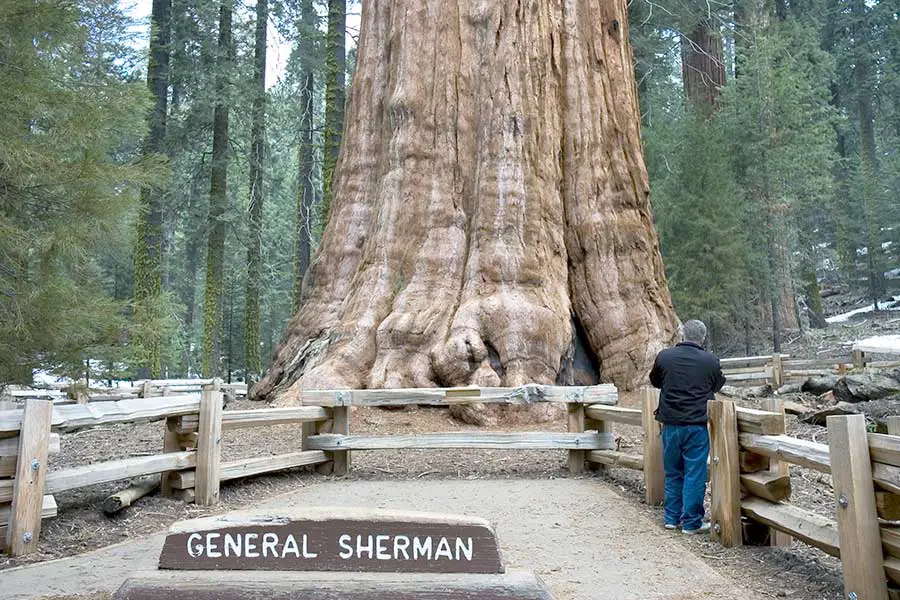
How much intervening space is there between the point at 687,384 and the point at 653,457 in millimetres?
1266

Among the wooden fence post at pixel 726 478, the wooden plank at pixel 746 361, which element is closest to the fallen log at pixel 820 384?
the wooden plank at pixel 746 361

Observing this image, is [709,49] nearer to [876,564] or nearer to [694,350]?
[694,350]

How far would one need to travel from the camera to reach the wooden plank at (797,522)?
14.2 ft

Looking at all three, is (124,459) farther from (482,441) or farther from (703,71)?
(703,71)

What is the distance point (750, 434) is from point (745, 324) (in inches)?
805

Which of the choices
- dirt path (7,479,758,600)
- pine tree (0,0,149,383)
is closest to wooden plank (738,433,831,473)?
dirt path (7,479,758,600)

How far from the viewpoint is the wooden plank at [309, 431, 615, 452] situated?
27.3 ft

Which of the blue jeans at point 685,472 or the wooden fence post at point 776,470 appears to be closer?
the wooden fence post at point 776,470

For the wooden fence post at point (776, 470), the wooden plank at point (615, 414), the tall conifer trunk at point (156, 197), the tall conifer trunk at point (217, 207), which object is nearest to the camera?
the wooden fence post at point (776, 470)

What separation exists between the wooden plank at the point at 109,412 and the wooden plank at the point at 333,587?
299cm

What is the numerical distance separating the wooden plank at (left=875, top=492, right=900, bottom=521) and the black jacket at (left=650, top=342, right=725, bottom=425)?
2.02 m

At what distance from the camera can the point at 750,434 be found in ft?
17.6

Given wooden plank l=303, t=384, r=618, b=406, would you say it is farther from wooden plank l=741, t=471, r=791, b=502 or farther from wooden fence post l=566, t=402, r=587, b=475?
wooden plank l=741, t=471, r=791, b=502

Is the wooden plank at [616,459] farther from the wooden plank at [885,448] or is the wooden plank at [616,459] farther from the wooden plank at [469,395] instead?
the wooden plank at [885,448]
